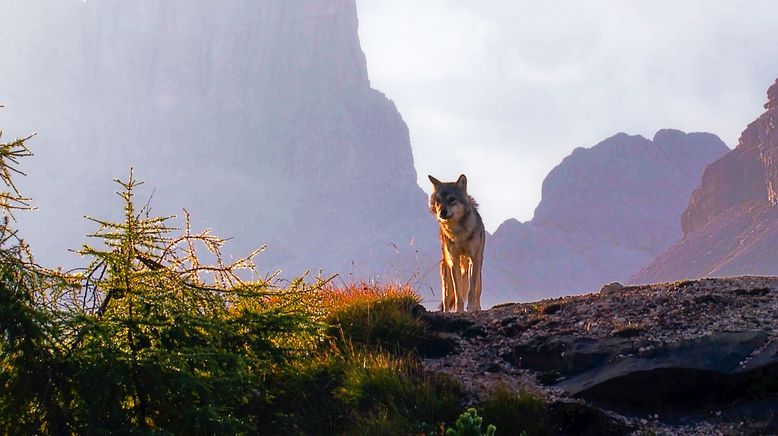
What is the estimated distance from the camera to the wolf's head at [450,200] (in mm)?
13805

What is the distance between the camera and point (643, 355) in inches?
342

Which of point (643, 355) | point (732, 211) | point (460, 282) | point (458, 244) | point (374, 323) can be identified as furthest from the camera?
point (732, 211)

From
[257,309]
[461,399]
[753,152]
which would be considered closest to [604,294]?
[461,399]

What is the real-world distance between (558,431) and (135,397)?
13.6 feet

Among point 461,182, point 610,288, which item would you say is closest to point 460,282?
point 461,182

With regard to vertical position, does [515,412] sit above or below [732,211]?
below

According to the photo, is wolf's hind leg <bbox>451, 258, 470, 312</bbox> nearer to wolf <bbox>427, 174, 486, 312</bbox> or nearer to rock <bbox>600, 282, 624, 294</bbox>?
wolf <bbox>427, 174, 486, 312</bbox>

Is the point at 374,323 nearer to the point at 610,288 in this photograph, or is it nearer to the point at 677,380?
the point at 677,380

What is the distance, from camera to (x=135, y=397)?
6457 mm

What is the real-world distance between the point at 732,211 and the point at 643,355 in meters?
179

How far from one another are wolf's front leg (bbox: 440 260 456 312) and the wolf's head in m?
0.99

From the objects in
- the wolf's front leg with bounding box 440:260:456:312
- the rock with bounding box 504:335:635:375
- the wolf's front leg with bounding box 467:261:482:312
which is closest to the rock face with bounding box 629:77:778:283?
the wolf's front leg with bounding box 440:260:456:312

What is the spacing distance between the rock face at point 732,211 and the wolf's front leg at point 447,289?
134602mm

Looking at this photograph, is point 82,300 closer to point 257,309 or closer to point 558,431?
point 257,309
